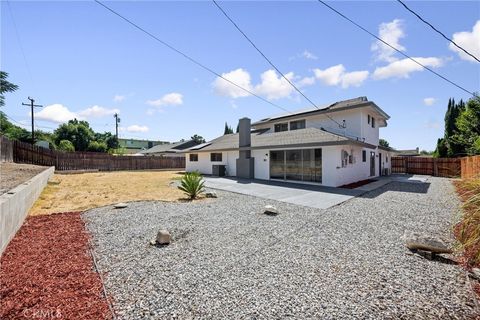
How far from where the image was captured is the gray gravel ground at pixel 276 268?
2.94 metres

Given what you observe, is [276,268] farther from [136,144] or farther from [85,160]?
[136,144]

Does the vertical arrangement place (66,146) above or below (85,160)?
above

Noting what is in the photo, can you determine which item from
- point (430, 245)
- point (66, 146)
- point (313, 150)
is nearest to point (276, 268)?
point (430, 245)

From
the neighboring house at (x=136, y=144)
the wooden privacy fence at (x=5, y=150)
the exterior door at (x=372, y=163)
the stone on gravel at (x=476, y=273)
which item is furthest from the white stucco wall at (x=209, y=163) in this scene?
the neighboring house at (x=136, y=144)

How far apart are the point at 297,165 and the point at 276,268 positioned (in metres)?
12.0

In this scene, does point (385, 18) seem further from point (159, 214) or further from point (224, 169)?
point (224, 169)

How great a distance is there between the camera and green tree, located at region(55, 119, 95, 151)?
41.0m

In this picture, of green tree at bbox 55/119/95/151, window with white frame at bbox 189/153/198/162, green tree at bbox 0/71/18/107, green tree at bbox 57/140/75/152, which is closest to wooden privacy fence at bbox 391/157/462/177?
window with white frame at bbox 189/153/198/162

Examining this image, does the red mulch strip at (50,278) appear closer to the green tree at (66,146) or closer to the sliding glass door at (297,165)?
the sliding glass door at (297,165)

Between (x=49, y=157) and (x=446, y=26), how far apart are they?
1146 inches

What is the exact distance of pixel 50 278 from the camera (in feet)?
11.9

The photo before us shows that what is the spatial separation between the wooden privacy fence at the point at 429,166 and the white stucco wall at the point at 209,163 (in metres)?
18.2

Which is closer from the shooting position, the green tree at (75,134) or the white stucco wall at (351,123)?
the white stucco wall at (351,123)

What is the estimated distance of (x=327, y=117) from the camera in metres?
18.8
